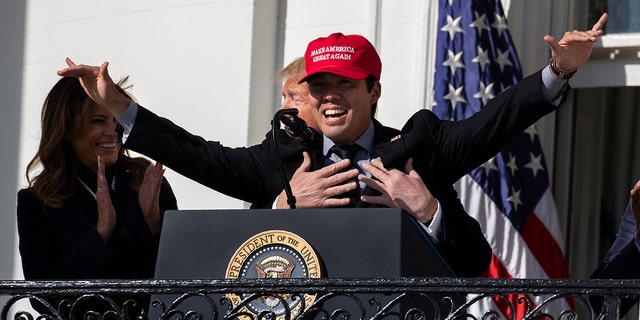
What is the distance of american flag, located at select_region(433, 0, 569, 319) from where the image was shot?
6.09m

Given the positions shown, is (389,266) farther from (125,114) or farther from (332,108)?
(125,114)

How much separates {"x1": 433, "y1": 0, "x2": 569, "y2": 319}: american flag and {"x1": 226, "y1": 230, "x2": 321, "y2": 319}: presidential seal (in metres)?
2.30

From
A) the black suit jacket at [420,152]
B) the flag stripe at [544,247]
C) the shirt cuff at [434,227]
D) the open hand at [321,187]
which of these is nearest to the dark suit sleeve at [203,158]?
the black suit jacket at [420,152]

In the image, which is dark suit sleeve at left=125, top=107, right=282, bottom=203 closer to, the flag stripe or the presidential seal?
the presidential seal

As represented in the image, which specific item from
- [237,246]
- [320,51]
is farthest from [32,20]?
[237,246]

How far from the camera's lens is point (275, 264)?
3.84m

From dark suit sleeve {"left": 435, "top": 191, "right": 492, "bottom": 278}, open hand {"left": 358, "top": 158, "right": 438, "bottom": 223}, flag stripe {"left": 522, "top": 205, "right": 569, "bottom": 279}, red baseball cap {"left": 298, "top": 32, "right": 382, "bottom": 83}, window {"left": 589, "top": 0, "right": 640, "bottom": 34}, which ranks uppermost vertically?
window {"left": 589, "top": 0, "right": 640, "bottom": 34}

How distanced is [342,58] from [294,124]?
34 centimetres

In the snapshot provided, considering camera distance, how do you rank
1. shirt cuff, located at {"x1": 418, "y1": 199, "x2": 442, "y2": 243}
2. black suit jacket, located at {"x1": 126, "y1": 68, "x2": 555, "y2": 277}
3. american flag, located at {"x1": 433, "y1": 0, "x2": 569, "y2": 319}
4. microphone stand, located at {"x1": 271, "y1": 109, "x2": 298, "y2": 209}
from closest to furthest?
microphone stand, located at {"x1": 271, "y1": 109, "x2": 298, "y2": 209} → shirt cuff, located at {"x1": 418, "y1": 199, "x2": 442, "y2": 243} → black suit jacket, located at {"x1": 126, "y1": 68, "x2": 555, "y2": 277} → american flag, located at {"x1": 433, "y1": 0, "x2": 569, "y2": 319}

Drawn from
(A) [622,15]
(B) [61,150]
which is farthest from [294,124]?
(A) [622,15]

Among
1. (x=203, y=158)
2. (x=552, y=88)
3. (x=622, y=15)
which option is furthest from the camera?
(x=622, y=15)

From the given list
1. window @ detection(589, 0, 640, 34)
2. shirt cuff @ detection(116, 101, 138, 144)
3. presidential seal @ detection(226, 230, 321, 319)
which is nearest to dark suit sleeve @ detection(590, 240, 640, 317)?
presidential seal @ detection(226, 230, 321, 319)

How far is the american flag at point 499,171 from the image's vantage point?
6.09 meters

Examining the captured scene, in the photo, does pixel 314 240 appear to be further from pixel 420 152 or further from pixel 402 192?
pixel 420 152
